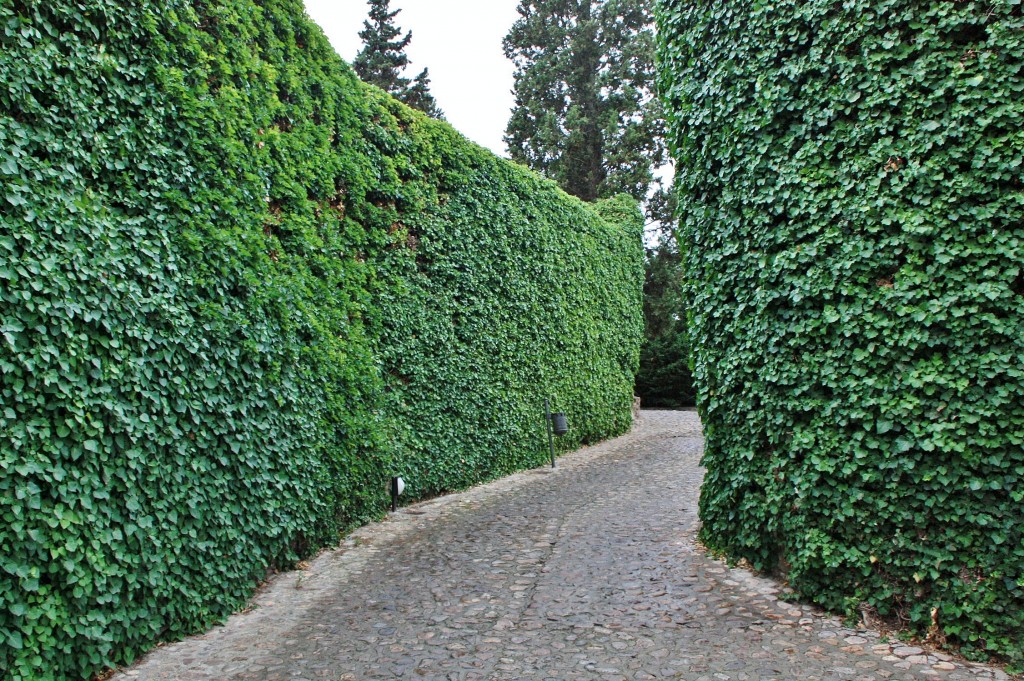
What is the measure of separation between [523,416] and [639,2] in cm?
2594

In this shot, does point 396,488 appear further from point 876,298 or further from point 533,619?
point 876,298

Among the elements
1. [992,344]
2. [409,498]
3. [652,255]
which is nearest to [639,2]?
[652,255]

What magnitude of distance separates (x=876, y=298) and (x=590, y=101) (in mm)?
27971

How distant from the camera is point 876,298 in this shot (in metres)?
4.20

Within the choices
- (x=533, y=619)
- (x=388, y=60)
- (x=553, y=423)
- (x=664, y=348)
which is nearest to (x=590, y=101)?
(x=664, y=348)

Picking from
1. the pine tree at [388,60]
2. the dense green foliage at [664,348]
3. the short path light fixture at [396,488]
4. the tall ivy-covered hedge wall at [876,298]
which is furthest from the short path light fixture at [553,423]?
the pine tree at [388,60]

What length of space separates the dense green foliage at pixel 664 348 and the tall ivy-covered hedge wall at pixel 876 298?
19.4m

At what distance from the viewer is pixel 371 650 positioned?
4.16 metres

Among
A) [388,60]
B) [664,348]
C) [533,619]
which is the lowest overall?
[533,619]

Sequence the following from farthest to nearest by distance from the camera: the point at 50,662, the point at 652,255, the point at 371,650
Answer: the point at 652,255, the point at 371,650, the point at 50,662

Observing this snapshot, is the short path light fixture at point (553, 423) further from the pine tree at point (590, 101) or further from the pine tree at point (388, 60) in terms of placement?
the pine tree at point (388, 60)

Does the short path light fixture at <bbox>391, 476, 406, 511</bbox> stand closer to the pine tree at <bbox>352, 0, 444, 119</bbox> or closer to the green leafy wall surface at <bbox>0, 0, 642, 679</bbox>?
Result: the green leafy wall surface at <bbox>0, 0, 642, 679</bbox>

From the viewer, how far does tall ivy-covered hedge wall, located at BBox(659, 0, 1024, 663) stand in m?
3.74

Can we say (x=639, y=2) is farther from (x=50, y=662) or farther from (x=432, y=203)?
(x=50, y=662)
